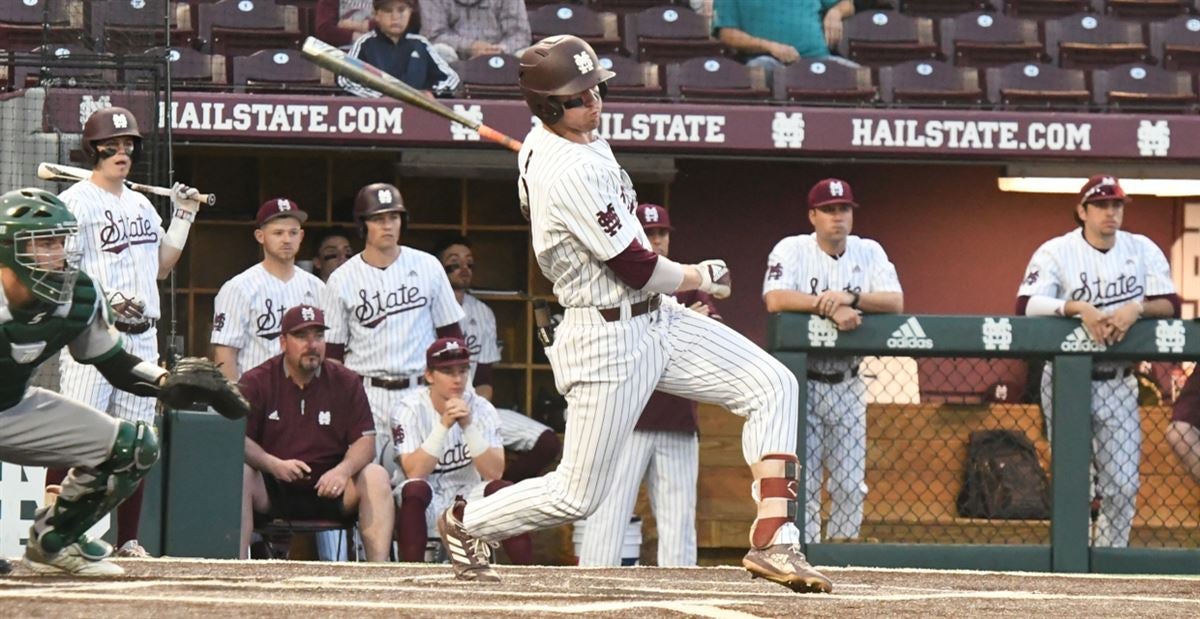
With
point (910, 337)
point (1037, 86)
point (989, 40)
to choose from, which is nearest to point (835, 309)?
point (910, 337)

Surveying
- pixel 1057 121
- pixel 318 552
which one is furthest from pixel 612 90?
pixel 318 552

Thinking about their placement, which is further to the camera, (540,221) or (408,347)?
(408,347)

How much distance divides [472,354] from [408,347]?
998 millimetres

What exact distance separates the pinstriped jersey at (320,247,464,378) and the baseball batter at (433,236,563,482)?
9.7 inches

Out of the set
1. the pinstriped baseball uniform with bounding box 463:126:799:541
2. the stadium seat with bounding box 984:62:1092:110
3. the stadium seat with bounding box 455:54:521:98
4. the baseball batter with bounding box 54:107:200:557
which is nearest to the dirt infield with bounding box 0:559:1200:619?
the pinstriped baseball uniform with bounding box 463:126:799:541

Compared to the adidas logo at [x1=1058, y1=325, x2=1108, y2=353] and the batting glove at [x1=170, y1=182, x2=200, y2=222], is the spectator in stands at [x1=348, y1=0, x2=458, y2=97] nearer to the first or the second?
the batting glove at [x1=170, y1=182, x2=200, y2=222]

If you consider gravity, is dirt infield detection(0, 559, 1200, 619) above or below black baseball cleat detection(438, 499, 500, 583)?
below

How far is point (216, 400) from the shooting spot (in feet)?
16.3

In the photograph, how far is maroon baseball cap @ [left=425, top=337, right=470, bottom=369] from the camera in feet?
24.1

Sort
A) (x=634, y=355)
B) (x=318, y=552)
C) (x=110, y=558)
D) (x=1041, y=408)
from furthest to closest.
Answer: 1. (x=318, y=552)
2. (x=1041, y=408)
3. (x=110, y=558)
4. (x=634, y=355)

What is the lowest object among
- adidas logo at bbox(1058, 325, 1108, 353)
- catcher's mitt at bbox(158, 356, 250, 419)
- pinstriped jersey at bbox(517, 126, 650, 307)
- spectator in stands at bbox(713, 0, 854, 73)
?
catcher's mitt at bbox(158, 356, 250, 419)

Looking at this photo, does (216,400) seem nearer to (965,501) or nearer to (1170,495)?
(965,501)

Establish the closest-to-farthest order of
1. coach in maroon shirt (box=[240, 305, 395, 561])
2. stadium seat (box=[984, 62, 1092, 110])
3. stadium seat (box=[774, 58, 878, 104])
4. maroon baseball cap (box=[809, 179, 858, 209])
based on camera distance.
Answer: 1. coach in maroon shirt (box=[240, 305, 395, 561])
2. maroon baseball cap (box=[809, 179, 858, 209])
3. stadium seat (box=[774, 58, 878, 104])
4. stadium seat (box=[984, 62, 1092, 110])

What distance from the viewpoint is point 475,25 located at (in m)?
10.0
